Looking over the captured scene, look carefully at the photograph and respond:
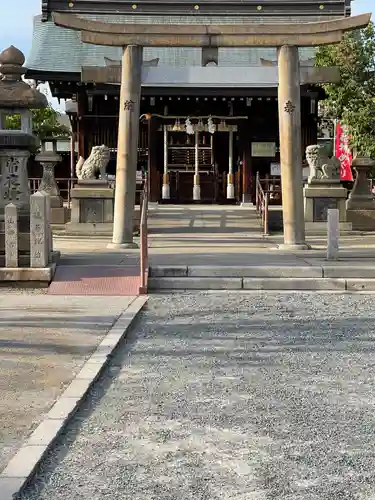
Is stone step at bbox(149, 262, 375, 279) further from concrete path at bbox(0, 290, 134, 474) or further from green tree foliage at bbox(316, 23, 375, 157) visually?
green tree foliage at bbox(316, 23, 375, 157)

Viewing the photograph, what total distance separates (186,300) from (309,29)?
20.8 feet

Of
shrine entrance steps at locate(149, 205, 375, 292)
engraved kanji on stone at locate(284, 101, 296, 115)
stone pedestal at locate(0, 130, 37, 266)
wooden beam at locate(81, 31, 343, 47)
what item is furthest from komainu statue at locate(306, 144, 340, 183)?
stone pedestal at locate(0, 130, 37, 266)

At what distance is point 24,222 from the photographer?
1146cm

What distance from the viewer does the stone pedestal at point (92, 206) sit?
60.2 ft

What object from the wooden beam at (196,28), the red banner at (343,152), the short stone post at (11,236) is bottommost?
the short stone post at (11,236)

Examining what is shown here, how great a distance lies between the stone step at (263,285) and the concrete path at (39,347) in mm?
1169

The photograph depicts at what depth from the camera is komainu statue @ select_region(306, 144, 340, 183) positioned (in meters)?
18.7

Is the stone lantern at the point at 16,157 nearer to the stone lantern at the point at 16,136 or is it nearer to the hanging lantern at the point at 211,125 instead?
the stone lantern at the point at 16,136

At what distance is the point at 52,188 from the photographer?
20.7 meters

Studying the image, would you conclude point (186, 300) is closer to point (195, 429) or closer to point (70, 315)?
point (70, 315)

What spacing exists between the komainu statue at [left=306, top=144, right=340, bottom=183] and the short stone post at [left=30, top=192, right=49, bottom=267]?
9.63m

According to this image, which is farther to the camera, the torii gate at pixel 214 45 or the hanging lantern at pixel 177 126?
the hanging lantern at pixel 177 126

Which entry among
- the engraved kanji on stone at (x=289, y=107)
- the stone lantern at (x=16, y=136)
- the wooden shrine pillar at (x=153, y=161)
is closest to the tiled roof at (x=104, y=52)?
the wooden shrine pillar at (x=153, y=161)

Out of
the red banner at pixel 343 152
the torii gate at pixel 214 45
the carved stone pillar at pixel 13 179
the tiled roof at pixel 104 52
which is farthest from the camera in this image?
the tiled roof at pixel 104 52
